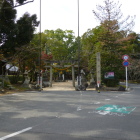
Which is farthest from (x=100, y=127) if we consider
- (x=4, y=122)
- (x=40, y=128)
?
(x=4, y=122)

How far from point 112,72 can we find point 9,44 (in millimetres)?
11916

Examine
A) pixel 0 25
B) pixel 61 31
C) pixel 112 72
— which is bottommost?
pixel 112 72

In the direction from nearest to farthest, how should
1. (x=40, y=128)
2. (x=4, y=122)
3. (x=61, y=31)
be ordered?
1. (x=40, y=128)
2. (x=4, y=122)
3. (x=61, y=31)

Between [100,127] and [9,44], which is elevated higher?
[9,44]

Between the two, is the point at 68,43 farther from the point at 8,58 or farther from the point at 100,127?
the point at 100,127

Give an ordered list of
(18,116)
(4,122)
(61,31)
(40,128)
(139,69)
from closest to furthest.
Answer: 1. (40,128)
2. (4,122)
3. (18,116)
4. (139,69)
5. (61,31)

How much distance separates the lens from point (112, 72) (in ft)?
80.4

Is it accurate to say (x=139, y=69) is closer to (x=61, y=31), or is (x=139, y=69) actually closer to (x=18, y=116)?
(x=61, y=31)

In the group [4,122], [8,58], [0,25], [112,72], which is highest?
[0,25]

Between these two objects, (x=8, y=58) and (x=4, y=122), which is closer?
(x=4, y=122)

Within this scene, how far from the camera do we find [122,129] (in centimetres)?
597

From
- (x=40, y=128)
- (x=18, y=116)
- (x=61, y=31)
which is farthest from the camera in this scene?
(x=61, y=31)

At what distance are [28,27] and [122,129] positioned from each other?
1939 cm

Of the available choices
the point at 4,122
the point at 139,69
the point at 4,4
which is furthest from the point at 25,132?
the point at 139,69
